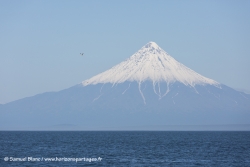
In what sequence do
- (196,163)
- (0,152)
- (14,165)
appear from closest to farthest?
(14,165), (196,163), (0,152)

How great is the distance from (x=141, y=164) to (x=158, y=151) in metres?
17.2

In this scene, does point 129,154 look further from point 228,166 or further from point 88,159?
point 228,166

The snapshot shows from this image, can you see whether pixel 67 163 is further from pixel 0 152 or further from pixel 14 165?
pixel 0 152

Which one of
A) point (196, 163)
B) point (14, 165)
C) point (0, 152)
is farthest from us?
point (0, 152)

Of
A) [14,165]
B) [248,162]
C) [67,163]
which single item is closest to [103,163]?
[67,163]

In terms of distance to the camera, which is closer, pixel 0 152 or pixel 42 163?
pixel 42 163

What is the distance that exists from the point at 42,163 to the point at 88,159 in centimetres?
602

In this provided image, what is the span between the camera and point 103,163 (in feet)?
200

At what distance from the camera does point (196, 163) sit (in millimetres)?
61812

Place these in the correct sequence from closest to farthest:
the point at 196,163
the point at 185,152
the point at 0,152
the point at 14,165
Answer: the point at 14,165, the point at 196,163, the point at 0,152, the point at 185,152

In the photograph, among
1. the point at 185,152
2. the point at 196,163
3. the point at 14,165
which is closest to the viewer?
the point at 14,165

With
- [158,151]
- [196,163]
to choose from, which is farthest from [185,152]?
[196,163]

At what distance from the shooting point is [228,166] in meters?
59.6

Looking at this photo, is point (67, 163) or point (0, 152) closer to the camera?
point (67, 163)
